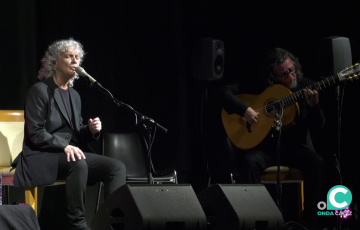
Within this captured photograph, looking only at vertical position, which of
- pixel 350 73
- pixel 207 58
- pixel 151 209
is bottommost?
pixel 151 209

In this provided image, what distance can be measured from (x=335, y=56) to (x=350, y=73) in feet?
0.81

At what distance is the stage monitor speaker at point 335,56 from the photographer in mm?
4109

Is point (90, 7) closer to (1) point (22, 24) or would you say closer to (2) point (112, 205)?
(1) point (22, 24)

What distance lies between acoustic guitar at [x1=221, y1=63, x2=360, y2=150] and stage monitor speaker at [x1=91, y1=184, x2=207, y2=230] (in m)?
1.40

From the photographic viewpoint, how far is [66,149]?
3.52m

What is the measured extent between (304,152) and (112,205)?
1.85 m

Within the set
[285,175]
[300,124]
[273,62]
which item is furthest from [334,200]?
[273,62]

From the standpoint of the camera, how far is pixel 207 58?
183 inches

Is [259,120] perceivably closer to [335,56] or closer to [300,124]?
[300,124]

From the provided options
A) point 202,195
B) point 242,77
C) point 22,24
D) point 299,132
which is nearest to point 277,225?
point 202,195

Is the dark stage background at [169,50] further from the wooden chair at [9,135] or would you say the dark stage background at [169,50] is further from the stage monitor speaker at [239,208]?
the stage monitor speaker at [239,208]

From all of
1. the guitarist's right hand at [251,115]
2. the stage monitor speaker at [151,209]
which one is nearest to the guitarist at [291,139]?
the guitarist's right hand at [251,115]

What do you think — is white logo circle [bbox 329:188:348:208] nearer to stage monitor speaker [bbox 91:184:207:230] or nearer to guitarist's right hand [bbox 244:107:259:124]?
guitarist's right hand [bbox 244:107:259:124]

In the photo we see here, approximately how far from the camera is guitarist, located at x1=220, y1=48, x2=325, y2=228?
13.1ft
